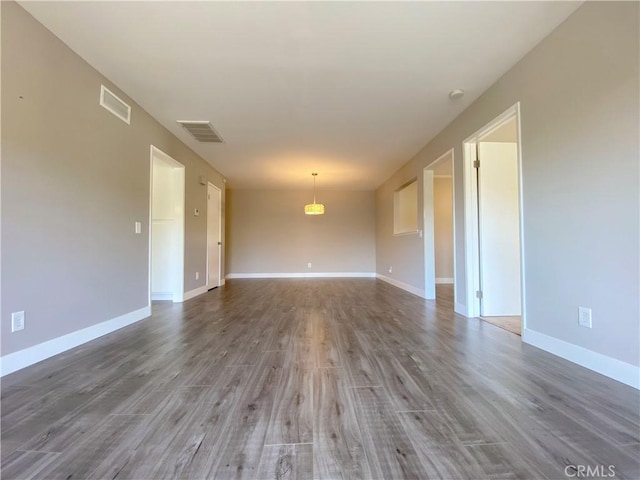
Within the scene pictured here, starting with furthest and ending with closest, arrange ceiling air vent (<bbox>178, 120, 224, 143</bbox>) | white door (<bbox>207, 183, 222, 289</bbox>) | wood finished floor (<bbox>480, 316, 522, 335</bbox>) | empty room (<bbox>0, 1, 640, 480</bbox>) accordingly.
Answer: white door (<bbox>207, 183, 222, 289</bbox>), ceiling air vent (<bbox>178, 120, 224, 143</bbox>), wood finished floor (<bbox>480, 316, 522, 335</bbox>), empty room (<bbox>0, 1, 640, 480</bbox>)

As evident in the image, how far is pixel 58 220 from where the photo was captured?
225cm

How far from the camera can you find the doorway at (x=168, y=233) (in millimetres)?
4445

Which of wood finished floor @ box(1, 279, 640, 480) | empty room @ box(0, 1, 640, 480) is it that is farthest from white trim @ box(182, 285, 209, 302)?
wood finished floor @ box(1, 279, 640, 480)

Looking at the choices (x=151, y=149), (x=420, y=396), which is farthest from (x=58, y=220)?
(x=420, y=396)

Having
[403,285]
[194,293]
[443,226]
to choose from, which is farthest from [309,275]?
[194,293]

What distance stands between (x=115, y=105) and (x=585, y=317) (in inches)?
168

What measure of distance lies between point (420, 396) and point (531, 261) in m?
1.59

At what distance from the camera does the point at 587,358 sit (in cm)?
192

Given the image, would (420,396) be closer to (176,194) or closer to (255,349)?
(255,349)

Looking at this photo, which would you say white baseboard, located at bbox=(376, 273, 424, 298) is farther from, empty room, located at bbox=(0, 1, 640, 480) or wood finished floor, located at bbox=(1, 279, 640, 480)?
wood finished floor, located at bbox=(1, 279, 640, 480)

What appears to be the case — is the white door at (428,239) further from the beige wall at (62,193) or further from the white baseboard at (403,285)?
the beige wall at (62,193)

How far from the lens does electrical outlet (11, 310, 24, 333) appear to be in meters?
1.89

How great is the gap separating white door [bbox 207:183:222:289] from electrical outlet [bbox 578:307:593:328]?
530 centimetres

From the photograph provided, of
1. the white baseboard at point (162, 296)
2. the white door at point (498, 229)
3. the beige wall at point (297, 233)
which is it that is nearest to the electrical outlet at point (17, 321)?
the white baseboard at point (162, 296)
